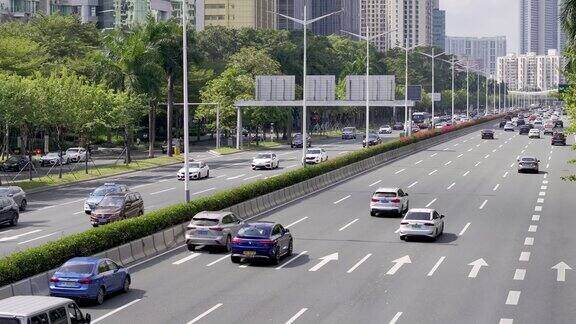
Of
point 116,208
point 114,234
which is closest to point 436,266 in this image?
point 114,234

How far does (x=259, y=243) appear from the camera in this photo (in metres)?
34.8

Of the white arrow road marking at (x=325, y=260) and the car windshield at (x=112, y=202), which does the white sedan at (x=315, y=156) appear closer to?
the car windshield at (x=112, y=202)

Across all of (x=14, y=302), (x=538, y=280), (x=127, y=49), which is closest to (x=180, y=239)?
(x=538, y=280)

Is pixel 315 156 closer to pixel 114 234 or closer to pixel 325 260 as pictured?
pixel 325 260

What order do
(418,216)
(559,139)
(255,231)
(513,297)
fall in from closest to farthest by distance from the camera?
(513,297), (255,231), (418,216), (559,139)

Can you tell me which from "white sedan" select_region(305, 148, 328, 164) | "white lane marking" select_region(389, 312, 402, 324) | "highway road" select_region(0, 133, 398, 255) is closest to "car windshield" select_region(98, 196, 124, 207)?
"highway road" select_region(0, 133, 398, 255)

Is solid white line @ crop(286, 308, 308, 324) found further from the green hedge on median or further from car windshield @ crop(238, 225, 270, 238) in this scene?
the green hedge on median

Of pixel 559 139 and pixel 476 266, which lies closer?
pixel 476 266

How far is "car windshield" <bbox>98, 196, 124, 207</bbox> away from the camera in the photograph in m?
45.0

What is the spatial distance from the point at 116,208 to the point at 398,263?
48.0 feet

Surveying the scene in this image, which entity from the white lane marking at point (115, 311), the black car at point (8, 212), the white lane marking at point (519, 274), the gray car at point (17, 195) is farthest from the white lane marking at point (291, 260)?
the gray car at point (17, 195)

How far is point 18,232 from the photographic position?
44.1m

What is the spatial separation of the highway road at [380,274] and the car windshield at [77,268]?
1.07 m

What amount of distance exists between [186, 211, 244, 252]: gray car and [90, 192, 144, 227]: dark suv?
6.82 m
